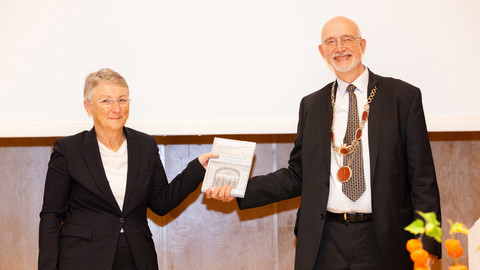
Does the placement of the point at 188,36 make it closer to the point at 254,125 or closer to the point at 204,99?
the point at 204,99

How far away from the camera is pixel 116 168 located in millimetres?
2080

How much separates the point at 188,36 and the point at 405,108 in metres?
1.31

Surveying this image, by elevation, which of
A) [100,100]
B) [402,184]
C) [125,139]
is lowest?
[402,184]

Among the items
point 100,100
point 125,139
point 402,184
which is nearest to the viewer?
point 402,184

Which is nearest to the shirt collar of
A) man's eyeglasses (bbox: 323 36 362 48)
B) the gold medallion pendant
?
man's eyeglasses (bbox: 323 36 362 48)

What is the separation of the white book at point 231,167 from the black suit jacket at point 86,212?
0.34 m

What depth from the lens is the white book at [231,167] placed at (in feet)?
→ 7.22

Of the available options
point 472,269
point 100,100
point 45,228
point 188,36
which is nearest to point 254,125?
point 188,36

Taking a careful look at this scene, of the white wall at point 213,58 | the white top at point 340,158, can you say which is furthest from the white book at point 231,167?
the white top at point 340,158

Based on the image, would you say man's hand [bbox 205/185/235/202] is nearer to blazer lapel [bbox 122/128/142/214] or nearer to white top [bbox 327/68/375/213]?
blazer lapel [bbox 122/128/142/214]

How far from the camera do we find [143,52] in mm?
2539

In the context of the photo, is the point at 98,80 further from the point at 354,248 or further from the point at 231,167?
the point at 354,248

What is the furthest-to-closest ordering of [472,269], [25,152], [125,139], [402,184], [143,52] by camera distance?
1. [25,152]
2. [143,52]
3. [472,269]
4. [125,139]
5. [402,184]

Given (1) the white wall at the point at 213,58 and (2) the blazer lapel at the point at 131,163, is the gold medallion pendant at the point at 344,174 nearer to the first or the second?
(1) the white wall at the point at 213,58
